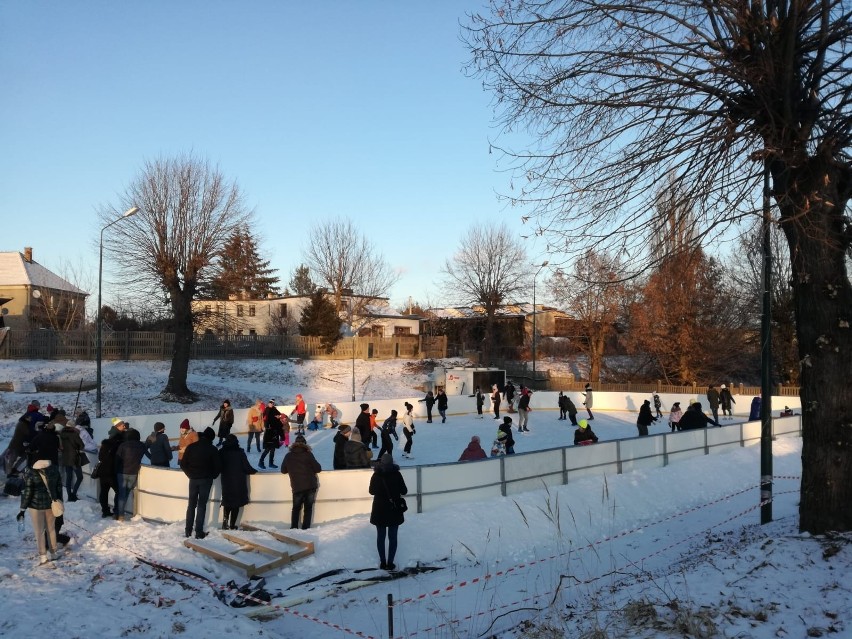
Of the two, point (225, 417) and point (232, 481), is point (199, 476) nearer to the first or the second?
point (232, 481)

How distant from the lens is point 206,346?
4516 centimetres

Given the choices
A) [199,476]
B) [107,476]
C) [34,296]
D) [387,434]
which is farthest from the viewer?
[34,296]

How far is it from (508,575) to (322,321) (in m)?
44.2

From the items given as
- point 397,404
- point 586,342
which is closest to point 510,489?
point 397,404

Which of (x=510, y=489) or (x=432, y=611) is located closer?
(x=432, y=611)

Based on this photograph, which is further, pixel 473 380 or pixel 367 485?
pixel 473 380

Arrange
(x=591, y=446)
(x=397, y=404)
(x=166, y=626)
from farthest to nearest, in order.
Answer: (x=397, y=404), (x=591, y=446), (x=166, y=626)

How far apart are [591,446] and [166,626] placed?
917 cm

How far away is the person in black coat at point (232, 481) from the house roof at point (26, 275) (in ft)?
163

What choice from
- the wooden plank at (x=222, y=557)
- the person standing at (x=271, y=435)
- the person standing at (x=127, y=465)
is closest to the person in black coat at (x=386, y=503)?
the wooden plank at (x=222, y=557)

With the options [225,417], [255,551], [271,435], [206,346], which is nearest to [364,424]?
[271,435]

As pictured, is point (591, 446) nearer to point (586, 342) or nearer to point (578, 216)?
point (578, 216)

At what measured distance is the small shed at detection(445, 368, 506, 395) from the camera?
1446 inches

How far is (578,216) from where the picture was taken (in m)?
7.46
